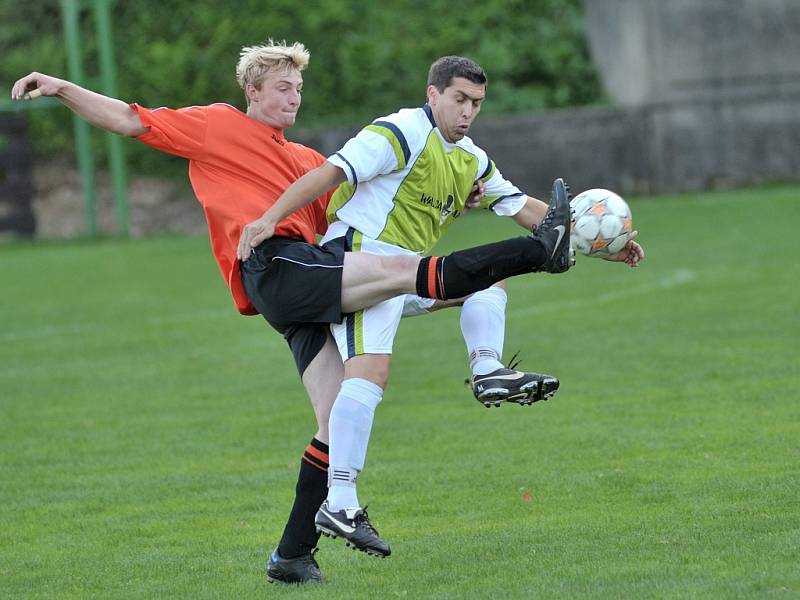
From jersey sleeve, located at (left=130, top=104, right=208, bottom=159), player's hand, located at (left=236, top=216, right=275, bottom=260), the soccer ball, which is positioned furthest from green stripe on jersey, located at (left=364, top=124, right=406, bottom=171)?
the soccer ball

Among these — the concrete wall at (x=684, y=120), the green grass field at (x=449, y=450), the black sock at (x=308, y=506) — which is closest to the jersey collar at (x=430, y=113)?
the black sock at (x=308, y=506)

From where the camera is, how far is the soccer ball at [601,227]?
636cm

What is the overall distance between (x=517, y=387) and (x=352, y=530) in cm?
91

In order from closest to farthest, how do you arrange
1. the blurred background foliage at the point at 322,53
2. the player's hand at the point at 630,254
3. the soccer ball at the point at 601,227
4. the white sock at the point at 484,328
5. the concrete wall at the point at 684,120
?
1. the white sock at the point at 484,328
2. the soccer ball at the point at 601,227
3. the player's hand at the point at 630,254
4. the concrete wall at the point at 684,120
5. the blurred background foliage at the point at 322,53

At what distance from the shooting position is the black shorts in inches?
233

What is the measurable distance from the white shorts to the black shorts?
72 mm

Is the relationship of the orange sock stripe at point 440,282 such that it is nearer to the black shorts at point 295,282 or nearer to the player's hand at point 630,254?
the black shorts at point 295,282

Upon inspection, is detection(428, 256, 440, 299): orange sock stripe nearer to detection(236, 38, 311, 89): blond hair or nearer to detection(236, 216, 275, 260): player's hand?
detection(236, 216, 275, 260): player's hand

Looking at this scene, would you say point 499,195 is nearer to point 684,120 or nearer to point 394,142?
point 394,142

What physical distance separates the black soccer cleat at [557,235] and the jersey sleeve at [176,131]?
149cm

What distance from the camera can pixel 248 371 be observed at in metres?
12.3

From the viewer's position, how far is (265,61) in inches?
239

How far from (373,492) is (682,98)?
1882 centimetres

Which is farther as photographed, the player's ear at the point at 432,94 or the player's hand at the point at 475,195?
the player's hand at the point at 475,195
